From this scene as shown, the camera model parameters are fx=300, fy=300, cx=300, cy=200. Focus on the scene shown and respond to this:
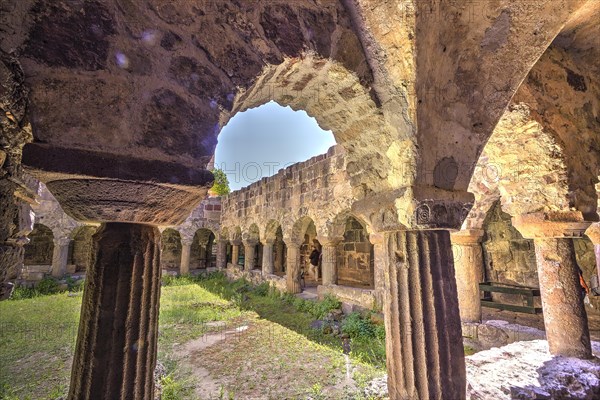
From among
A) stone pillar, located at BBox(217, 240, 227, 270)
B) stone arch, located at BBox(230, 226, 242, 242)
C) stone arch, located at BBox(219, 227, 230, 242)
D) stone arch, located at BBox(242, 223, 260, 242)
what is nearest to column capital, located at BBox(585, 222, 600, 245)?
stone arch, located at BBox(242, 223, 260, 242)

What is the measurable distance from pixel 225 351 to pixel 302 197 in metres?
4.48

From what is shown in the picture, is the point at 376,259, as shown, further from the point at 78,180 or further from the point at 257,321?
the point at 78,180

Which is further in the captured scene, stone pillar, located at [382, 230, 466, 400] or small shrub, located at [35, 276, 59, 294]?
small shrub, located at [35, 276, 59, 294]

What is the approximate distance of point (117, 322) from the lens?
1.28 m

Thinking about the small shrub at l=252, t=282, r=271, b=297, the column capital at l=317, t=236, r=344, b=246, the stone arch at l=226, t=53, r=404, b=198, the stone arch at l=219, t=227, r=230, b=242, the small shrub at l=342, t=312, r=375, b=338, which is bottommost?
the small shrub at l=342, t=312, r=375, b=338

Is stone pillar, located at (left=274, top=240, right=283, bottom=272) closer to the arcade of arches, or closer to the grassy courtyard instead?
the grassy courtyard

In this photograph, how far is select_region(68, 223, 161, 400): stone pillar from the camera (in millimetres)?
1240

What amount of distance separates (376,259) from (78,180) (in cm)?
579

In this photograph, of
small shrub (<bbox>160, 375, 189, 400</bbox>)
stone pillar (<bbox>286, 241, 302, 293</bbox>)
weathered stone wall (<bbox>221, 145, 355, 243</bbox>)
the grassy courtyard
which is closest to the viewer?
small shrub (<bbox>160, 375, 189, 400</bbox>)

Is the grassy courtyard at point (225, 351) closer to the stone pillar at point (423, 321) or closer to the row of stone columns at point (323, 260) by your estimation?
the row of stone columns at point (323, 260)

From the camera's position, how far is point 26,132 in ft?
4.11

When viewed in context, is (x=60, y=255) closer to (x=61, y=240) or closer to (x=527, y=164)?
(x=61, y=240)

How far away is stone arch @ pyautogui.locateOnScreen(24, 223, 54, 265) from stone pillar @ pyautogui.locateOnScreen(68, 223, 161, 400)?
1414 cm

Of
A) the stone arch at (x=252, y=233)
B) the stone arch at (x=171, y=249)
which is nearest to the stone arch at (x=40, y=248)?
the stone arch at (x=171, y=249)
